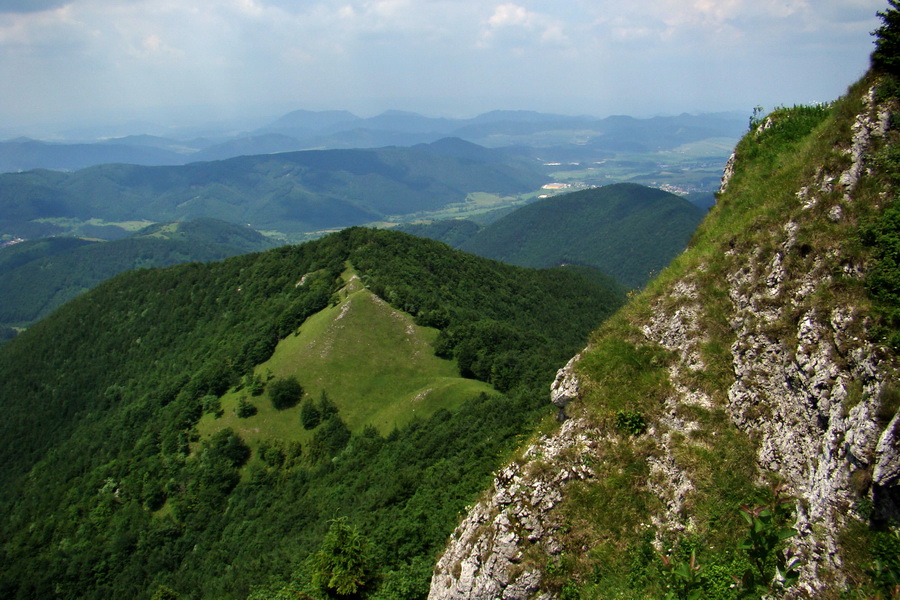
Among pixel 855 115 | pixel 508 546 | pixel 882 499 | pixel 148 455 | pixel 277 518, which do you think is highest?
pixel 855 115

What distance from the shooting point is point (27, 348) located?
136 metres

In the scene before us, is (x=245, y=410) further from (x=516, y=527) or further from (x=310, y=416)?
(x=516, y=527)

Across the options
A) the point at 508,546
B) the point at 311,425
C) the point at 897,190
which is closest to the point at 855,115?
the point at 897,190

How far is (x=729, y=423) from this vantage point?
1797cm

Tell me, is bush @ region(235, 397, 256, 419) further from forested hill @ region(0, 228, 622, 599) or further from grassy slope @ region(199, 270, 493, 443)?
grassy slope @ region(199, 270, 493, 443)

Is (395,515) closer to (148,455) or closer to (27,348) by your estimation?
(148,455)

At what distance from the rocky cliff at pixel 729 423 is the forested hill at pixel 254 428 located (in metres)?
8.89

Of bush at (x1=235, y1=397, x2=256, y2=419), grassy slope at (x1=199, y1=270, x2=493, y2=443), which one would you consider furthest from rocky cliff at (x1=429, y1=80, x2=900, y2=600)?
bush at (x1=235, y1=397, x2=256, y2=419)

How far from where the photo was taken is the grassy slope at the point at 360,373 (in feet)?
235

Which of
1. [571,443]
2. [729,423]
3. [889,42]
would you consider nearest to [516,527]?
[571,443]

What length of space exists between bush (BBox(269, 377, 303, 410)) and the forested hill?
23.9 inches

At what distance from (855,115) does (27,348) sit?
176m

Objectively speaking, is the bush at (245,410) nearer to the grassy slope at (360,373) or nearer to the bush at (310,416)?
the grassy slope at (360,373)

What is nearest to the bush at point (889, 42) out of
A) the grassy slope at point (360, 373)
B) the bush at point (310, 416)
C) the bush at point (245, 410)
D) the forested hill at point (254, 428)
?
the forested hill at point (254, 428)
